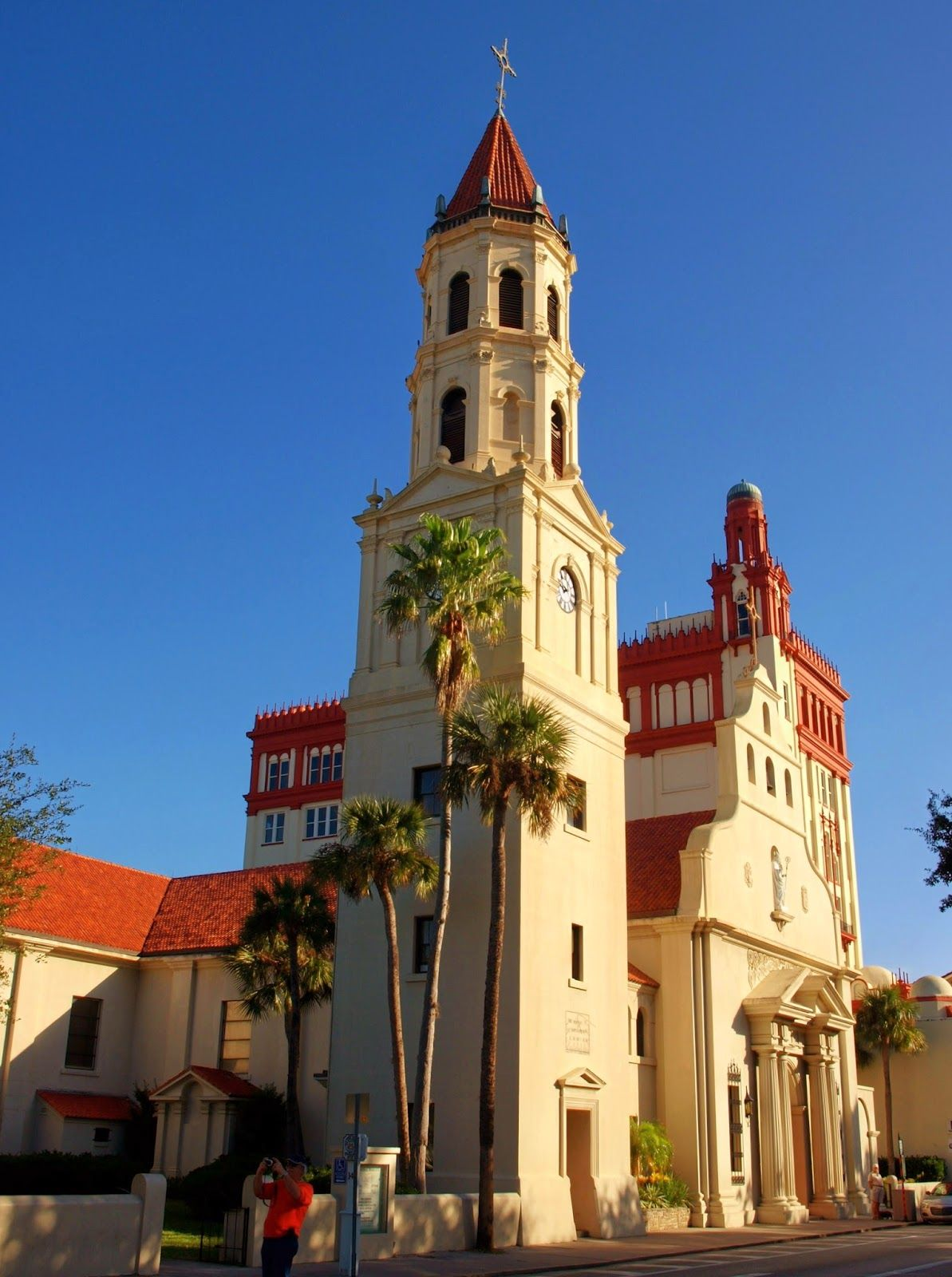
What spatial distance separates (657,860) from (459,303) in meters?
17.5

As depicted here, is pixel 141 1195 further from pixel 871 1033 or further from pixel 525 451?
pixel 871 1033

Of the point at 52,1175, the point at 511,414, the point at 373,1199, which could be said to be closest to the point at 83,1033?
the point at 52,1175

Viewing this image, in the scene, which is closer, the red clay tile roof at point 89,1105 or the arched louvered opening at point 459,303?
the red clay tile roof at point 89,1105

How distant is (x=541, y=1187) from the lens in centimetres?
2669

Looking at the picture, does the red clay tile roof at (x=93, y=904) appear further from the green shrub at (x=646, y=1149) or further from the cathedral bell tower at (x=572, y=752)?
the green shrub at (x=646, y=1149)

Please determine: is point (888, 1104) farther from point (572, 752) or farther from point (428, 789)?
point (428, 789)

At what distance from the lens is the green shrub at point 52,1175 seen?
28.4 m

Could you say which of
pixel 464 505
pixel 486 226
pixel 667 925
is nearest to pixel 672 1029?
pixel 667 925

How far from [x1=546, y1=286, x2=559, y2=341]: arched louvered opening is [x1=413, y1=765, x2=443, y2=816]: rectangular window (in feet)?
44.5

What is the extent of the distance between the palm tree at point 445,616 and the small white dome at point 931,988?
42763 mm

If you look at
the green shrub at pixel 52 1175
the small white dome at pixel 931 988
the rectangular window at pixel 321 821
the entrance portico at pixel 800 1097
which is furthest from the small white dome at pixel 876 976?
the green shrub at pixel 52 1175

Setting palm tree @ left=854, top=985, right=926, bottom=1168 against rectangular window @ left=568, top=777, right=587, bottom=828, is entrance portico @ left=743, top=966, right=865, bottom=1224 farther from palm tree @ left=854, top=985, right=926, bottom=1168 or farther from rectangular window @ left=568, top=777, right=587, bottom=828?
palm tree @ left=854, top=985, right=926, bottom=1168

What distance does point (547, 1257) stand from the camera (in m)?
23.2

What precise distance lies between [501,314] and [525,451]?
4.80m
